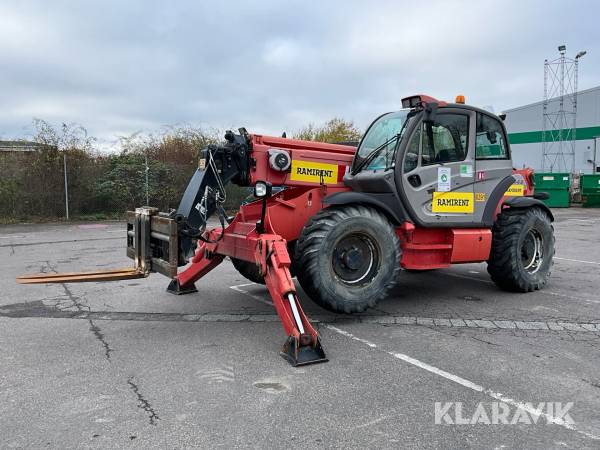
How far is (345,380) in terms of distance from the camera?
4215 mm

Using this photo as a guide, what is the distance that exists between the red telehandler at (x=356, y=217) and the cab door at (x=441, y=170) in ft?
0.05

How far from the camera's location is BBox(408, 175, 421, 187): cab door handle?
20.8 feet

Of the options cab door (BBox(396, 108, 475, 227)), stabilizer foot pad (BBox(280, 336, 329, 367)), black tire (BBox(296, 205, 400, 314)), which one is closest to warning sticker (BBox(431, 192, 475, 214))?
cab door (BBox(396, 108, 475, 227))

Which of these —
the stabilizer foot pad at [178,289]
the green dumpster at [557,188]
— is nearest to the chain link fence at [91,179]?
the stabilizer foot pad at [178,289]

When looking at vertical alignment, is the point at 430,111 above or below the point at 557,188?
above

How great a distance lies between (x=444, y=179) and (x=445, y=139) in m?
0.52

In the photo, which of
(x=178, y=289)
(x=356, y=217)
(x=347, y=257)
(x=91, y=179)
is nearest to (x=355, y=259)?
(x=347, y=257)

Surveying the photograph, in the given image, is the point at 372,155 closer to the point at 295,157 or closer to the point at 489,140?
the point at 295,157

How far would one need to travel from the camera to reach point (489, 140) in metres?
7.07

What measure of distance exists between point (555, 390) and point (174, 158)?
19205 millimetres

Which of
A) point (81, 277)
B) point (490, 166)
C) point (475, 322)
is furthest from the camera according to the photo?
point (490, 166)

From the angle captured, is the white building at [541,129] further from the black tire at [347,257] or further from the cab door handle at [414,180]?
the black tire at [347,257]

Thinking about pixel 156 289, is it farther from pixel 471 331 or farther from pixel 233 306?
pixel 471 331

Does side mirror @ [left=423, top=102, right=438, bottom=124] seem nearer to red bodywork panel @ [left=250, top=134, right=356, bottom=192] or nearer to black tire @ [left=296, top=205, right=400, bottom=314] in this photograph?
red bodywork panel @ [left=250, top=134, right=356, bottom=192]
